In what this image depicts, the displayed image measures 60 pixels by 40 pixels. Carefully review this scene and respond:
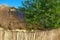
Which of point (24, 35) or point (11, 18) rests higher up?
point (24, 35)

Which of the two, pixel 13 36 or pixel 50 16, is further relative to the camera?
pixel 50 16

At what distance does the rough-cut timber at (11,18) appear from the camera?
2069 centimetres

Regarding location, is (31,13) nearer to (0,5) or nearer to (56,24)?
(56,24)

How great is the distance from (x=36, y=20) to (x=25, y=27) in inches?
66.4

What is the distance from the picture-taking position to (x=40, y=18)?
18.5 m

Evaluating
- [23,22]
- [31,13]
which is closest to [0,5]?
[23,22]

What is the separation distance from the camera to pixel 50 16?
1778cm

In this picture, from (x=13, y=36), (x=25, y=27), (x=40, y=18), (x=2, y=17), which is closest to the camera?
(x=13, y=36)

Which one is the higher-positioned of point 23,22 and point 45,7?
point 45,7

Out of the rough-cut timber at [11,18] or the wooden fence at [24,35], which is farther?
the rough-cut timber at [11,18]

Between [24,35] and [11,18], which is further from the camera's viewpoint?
[11,18]

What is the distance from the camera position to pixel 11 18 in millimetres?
21797

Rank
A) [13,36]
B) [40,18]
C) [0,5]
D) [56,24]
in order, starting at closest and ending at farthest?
[13,36] → [56,24] → [40,18] → [0,5]

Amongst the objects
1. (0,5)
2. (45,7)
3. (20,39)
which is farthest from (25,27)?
(20,39)
